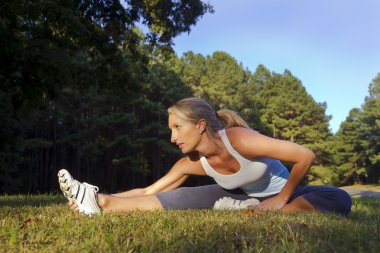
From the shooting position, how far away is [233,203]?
153 inches

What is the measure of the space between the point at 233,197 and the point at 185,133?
2.89ft

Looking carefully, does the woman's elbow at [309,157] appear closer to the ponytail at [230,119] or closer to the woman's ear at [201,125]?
the ponytail at [230,119]

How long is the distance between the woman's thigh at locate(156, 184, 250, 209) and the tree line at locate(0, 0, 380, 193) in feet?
17.5

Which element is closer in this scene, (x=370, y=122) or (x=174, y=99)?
(x=174, y=99)

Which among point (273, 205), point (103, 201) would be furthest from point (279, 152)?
point (103, 201)

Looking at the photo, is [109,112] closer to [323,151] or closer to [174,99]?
[174,99]

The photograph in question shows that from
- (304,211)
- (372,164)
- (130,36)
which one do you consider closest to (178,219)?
(304,211)

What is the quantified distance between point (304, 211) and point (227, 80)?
4021cm

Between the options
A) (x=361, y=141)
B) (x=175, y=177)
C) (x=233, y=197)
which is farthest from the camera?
(x=361, y=141)

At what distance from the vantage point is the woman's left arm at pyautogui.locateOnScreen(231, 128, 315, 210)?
3.36m

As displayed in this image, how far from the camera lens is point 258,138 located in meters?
3.43

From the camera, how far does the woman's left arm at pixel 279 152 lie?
11.0 feet

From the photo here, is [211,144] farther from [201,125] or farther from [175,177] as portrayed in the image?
[175,177]

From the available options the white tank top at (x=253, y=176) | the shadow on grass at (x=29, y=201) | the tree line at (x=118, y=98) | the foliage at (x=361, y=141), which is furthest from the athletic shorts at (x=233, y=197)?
the foliage at (x=361, y=141)
